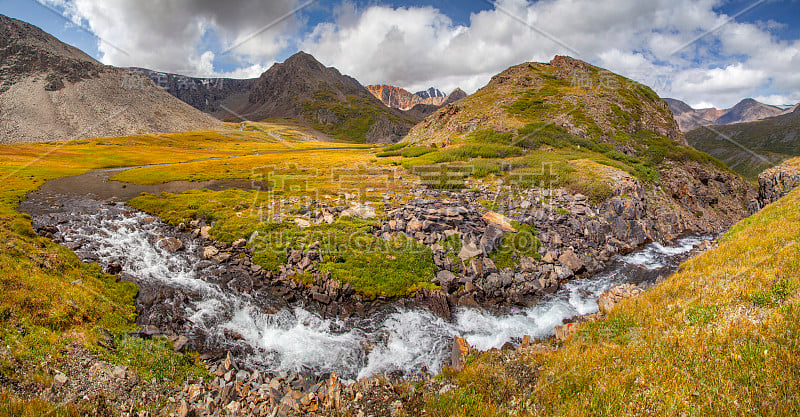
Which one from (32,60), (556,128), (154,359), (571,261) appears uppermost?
(32,60)

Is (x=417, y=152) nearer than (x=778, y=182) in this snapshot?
No

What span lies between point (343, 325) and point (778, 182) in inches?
1738

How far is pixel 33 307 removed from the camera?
10008 mm

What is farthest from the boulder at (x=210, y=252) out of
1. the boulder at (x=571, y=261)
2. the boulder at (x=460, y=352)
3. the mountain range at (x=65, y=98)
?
the mountain range at (x=65, y=98)

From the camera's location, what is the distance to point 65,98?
466ft

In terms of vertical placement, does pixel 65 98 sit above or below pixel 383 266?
above

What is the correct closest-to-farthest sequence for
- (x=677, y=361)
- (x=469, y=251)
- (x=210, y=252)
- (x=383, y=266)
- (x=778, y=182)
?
(x=677, y=361), (x=383, y=266), (x=469, y=251), (x=210, y=252), (x=778, y=182)

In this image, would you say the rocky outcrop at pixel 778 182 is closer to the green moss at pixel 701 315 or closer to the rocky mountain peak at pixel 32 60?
the green moss at pixel 701 315

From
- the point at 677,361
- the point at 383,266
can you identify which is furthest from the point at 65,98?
the point at 677,361

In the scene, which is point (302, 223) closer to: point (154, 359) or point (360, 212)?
point (360, 212)

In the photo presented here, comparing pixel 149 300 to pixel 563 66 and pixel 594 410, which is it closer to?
pixel 594 410

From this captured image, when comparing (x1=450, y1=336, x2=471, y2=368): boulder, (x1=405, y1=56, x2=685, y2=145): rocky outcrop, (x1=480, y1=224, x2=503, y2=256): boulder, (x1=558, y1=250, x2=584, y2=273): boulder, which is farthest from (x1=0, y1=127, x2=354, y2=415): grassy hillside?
(x1=405, y1=56, x2=685, y2=145): rocky outcrop

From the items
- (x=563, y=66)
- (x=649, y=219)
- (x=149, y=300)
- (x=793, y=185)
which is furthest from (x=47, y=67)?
(x=793, y=185)

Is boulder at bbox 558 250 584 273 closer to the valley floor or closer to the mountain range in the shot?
the valley floor
